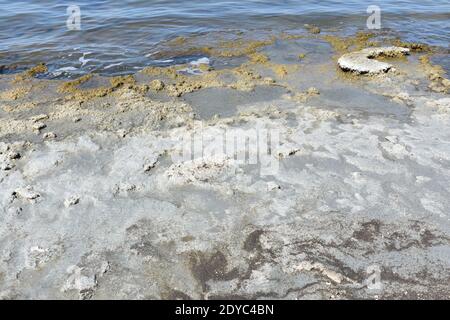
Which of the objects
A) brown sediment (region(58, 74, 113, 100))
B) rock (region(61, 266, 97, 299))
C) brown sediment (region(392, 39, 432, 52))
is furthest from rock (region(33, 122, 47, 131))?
brown sediment (region(392, 39, 432, 52))

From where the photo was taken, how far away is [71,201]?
4191 mm

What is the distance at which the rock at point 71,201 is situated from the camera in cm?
417

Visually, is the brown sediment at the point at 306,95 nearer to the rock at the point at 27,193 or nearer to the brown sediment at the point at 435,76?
Result: the brown sediment at the point at 435,76

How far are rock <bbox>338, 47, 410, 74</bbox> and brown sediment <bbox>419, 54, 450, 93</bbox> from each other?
1.66 feet

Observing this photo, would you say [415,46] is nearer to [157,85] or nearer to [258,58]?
[258,58]

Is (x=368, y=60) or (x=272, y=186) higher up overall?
(x=368, y=60)

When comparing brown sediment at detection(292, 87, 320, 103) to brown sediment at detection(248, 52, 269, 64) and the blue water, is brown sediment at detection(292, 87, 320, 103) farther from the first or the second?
the blue water

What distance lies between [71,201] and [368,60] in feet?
19.3

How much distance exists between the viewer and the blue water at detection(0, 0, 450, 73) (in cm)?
849

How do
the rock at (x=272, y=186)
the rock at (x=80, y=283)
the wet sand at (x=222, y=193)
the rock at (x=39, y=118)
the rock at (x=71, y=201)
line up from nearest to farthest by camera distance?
the rock at (x=80, y=283) → the wet sand at (x=222, y=193) → the rock at (x=71, y=201) → the rock at (x=272, y=186) → the rock at (x=39, y=118)

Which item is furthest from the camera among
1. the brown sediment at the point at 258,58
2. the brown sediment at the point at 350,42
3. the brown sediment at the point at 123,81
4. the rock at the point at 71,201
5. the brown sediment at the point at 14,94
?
the brown sediment at the point at 350,42

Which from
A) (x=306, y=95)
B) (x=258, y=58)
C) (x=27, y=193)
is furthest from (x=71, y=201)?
(x=258, y=58)

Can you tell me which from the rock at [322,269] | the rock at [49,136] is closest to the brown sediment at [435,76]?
the rock at [322,269]

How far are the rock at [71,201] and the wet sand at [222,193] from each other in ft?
0.07
